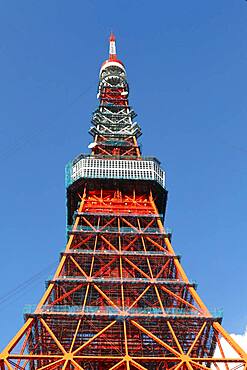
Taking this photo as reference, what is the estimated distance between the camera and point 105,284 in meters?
34.2

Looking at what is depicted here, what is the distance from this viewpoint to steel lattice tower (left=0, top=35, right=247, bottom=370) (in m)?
29.1

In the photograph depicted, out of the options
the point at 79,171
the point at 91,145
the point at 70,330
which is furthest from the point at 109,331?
the point at 91,145

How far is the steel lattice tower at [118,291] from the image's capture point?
29125 millimetres

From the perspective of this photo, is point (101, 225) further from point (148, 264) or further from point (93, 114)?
point (93, 114)

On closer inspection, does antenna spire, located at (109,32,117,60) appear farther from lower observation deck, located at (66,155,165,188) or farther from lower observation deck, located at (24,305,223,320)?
lower observation deck, located at (24,305,223,320)

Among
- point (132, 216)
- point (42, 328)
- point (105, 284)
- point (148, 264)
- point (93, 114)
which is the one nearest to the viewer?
point (42, 328)

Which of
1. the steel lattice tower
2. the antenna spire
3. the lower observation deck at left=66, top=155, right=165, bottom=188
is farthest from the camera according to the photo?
the antenna spire

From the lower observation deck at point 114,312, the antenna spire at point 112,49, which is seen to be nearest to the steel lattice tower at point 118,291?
the lower observation deck at point 114,312

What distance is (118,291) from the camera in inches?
1373

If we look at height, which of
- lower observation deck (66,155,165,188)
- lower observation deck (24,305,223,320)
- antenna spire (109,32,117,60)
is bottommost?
lower observation deck (24,305,223,320)

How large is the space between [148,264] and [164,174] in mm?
12489

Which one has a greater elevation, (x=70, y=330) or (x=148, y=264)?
(x=148, y=264)

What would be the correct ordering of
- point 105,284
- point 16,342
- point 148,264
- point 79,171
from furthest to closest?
point 79,171 → point 148,264 → point 105,284 → point 16,342

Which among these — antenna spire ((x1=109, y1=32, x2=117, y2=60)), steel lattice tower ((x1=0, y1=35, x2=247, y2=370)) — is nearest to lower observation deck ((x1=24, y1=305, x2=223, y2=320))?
steel lattice tower ((x1=0, y1=35, x2=247, y2=370))
